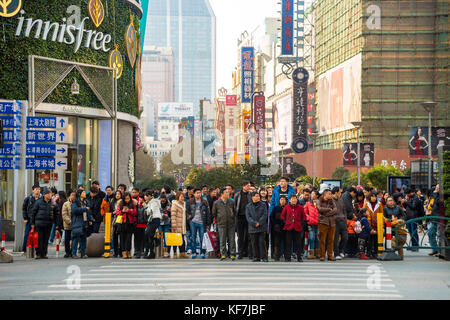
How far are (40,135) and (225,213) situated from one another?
635 centimetres

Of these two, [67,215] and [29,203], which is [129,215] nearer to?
→ [67,215]

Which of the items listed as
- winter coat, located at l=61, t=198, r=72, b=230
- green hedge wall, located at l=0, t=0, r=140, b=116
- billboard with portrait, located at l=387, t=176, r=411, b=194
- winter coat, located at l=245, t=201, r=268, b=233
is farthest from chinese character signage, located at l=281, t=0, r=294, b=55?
winter coat, located at l=245, t=201, r=268, b=233

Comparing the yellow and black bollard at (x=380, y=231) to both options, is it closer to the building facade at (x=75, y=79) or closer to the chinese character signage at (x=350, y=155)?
the building facade at (x=75, y=79)

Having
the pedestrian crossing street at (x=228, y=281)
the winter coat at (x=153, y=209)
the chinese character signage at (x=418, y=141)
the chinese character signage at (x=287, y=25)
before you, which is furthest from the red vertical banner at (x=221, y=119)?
the pedestrian crossing street at (x=228, y=281)

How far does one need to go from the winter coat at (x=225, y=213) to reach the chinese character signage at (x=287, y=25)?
2613 inches

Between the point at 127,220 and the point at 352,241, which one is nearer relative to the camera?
the point at 127,220

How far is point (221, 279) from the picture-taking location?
14391 mm

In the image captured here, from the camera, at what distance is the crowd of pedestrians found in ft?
63.0

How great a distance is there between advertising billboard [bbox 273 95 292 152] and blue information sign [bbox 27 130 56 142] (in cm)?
8814

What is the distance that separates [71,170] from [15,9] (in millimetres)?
7391

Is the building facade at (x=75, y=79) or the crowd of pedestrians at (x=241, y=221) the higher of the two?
the building facade at (x=75, y=79)

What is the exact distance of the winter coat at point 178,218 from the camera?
65.9 ft

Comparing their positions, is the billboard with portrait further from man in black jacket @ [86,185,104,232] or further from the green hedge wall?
man in black jacket @ [86,185,104,232]

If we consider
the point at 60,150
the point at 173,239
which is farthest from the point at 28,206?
the point at 173,239
